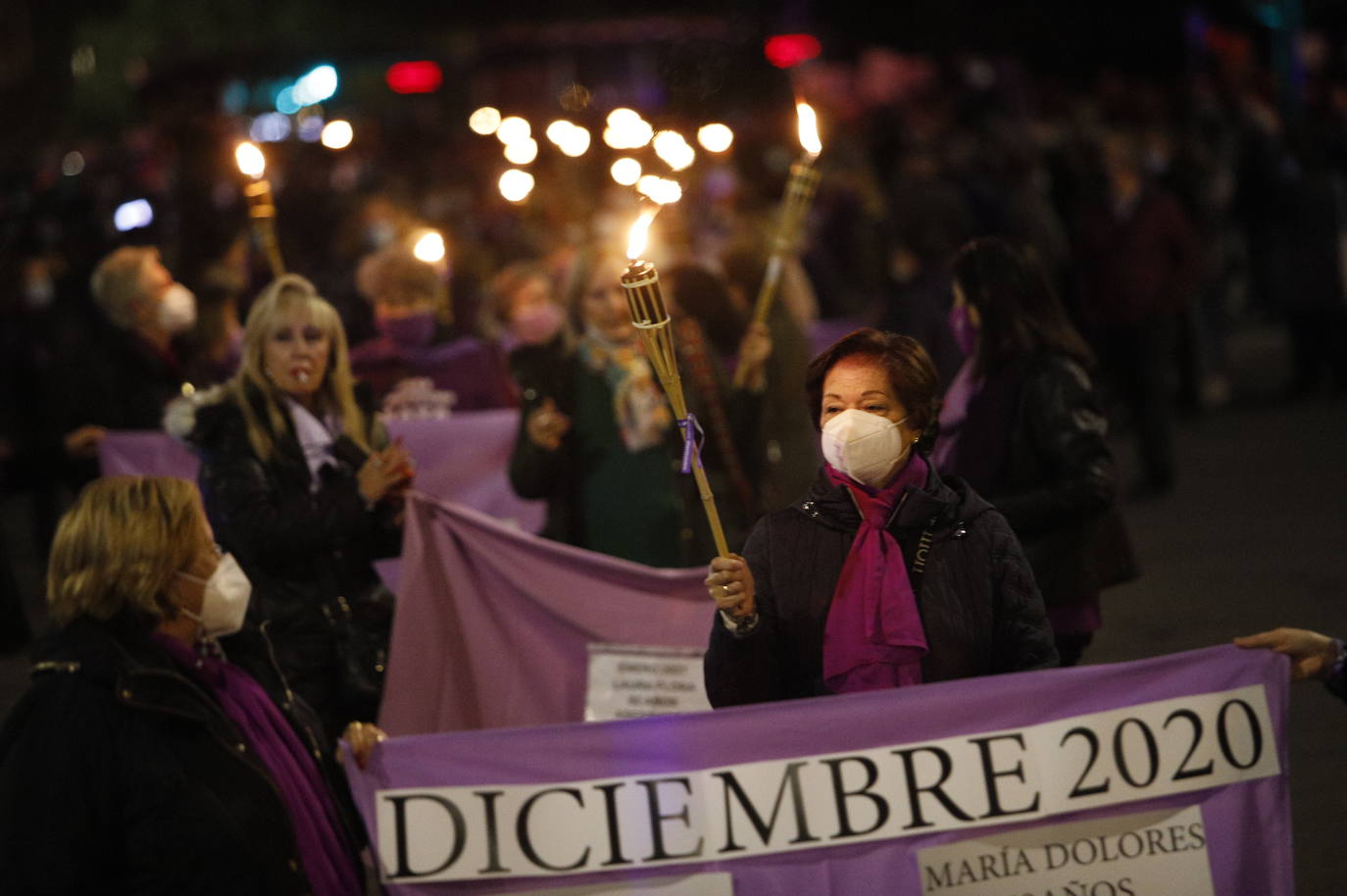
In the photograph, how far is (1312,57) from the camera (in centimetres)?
2323

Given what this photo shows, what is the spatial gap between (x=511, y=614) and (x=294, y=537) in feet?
3.40

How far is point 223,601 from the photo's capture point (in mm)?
3998

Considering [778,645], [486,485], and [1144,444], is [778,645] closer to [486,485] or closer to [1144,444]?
[486,485]

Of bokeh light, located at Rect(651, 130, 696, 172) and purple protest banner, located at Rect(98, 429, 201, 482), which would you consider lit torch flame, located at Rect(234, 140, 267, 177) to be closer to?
purple protest banner, located at Rect(98, 429, 201, 482)

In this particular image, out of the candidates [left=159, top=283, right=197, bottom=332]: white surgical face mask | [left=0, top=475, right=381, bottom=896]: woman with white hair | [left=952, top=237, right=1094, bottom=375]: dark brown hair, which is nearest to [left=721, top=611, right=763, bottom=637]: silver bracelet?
[left=0, top=475, right=381, bottom=896]: woman with white hair

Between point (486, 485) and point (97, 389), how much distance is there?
1.79 m

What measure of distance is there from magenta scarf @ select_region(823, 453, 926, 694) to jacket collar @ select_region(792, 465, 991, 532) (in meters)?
0.02

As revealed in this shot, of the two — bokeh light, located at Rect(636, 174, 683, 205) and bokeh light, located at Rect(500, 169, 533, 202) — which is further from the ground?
bokeh light, located at Rect(500, 169, 533, 202)

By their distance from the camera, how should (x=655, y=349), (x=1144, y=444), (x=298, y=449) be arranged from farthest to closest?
(x=1144, y=444) < (x=298, y=449) < (x=655, y=349)

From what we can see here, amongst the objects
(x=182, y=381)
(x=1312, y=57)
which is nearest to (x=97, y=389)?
(x=182, y=381)

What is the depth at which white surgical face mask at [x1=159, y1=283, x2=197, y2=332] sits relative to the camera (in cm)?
859

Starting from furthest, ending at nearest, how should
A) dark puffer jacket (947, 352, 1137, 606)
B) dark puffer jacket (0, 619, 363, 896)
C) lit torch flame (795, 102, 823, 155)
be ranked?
lit torch flame (795, 102, 823, 155), dark puffer jacket (947, 352, 1137, 606), dark puffer jacket (0, 619, 363, 896)

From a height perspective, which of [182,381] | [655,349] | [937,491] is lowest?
[937,491]

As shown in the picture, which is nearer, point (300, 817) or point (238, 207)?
point (300, 817)
